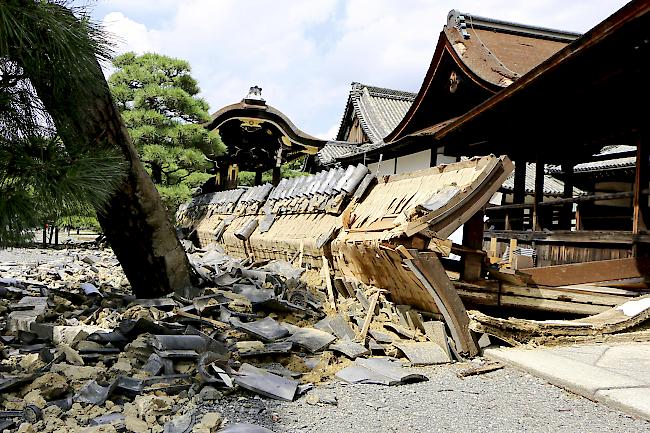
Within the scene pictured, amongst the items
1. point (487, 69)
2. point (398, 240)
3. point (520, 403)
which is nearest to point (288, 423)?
point (520, 403)

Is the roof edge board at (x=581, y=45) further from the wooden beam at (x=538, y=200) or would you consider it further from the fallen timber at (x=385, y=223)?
the wooden beam at (x=538, y=200)

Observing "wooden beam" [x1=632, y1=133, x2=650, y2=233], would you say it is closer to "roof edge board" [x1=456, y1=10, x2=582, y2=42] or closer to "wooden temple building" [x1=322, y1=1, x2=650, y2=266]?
"wooden temple building" [x1=322, y1=1, x2=650, y2=266]

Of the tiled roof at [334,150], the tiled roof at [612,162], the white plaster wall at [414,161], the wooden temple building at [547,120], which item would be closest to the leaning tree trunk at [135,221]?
the wooden temple building at [547,120]

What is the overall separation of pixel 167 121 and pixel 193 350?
12744 mm

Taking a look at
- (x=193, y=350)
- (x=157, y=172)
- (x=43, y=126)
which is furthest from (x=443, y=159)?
(x=43, y=126)

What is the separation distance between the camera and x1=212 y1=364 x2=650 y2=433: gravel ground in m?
2.50

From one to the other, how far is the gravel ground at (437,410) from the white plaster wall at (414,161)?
329 inches

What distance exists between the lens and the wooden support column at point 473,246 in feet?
13.6

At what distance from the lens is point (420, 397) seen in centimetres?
293

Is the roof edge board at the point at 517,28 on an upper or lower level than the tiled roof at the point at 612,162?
upper

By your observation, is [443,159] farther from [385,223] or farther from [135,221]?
[135,221]

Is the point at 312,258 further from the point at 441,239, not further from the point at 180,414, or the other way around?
the point at 180,414

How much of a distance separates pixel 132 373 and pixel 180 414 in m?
0.66

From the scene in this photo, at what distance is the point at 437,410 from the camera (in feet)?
8.95
